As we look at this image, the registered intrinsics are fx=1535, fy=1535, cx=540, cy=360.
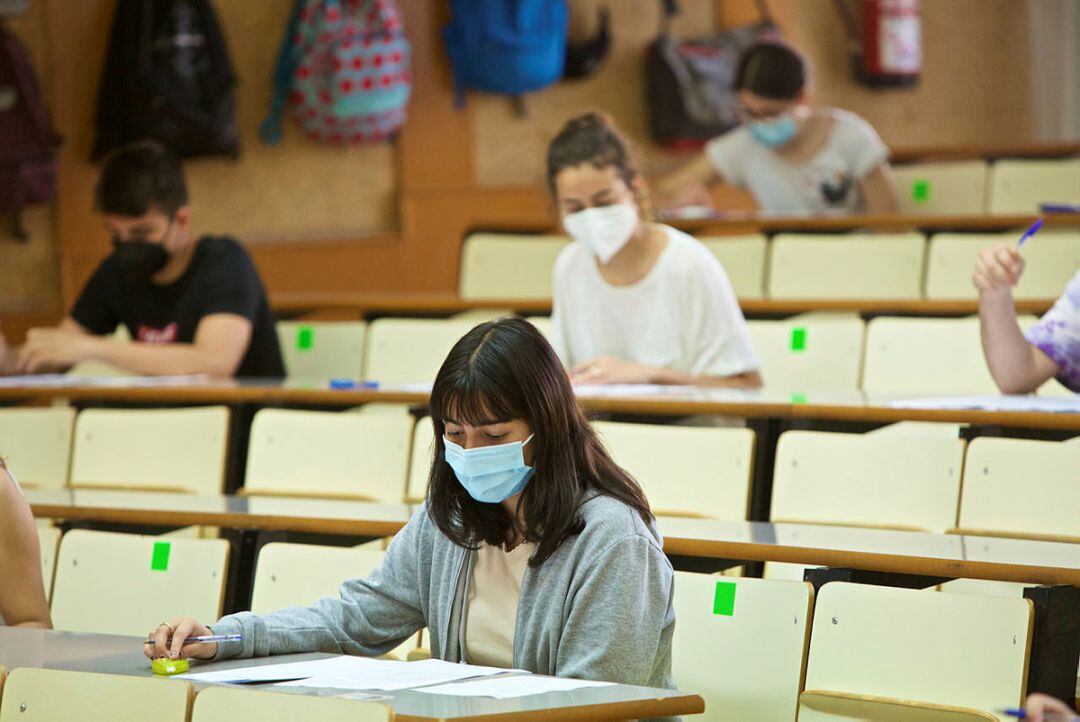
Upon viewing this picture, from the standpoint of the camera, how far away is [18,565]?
2461 mm

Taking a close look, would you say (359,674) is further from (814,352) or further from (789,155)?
(789,155)

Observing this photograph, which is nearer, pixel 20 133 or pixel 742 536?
pixel 742 536

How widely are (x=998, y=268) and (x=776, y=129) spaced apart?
216 centimetres

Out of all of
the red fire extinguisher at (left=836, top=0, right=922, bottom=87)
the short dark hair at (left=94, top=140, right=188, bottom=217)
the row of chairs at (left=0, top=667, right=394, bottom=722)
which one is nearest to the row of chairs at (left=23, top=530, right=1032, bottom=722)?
the row of chairs at (left=0, top=667, right=394, bottom=722)

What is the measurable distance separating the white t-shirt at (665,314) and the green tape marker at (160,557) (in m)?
1.34

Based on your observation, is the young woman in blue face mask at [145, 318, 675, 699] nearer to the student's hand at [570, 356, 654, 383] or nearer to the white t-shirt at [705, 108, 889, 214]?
the student's hand at [570, 356, 654, 383]

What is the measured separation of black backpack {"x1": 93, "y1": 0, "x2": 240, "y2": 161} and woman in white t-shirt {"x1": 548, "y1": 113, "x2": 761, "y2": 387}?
246 cm

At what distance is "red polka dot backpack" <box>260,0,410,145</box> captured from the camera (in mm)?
6125

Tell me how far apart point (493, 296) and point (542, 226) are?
368 millimetres

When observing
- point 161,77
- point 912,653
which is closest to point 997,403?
point 912,653

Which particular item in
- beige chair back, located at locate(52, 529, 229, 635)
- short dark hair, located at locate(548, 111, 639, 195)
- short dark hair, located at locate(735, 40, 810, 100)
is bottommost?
beige chair back, located at locate(52, 529, 229, 635)

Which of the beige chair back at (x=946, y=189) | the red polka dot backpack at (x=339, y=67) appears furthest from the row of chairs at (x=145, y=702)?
the beige chair back at (x=946, y=189)

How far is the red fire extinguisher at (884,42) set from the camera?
780 cm

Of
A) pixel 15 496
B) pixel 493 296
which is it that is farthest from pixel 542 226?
pixel 15 496
